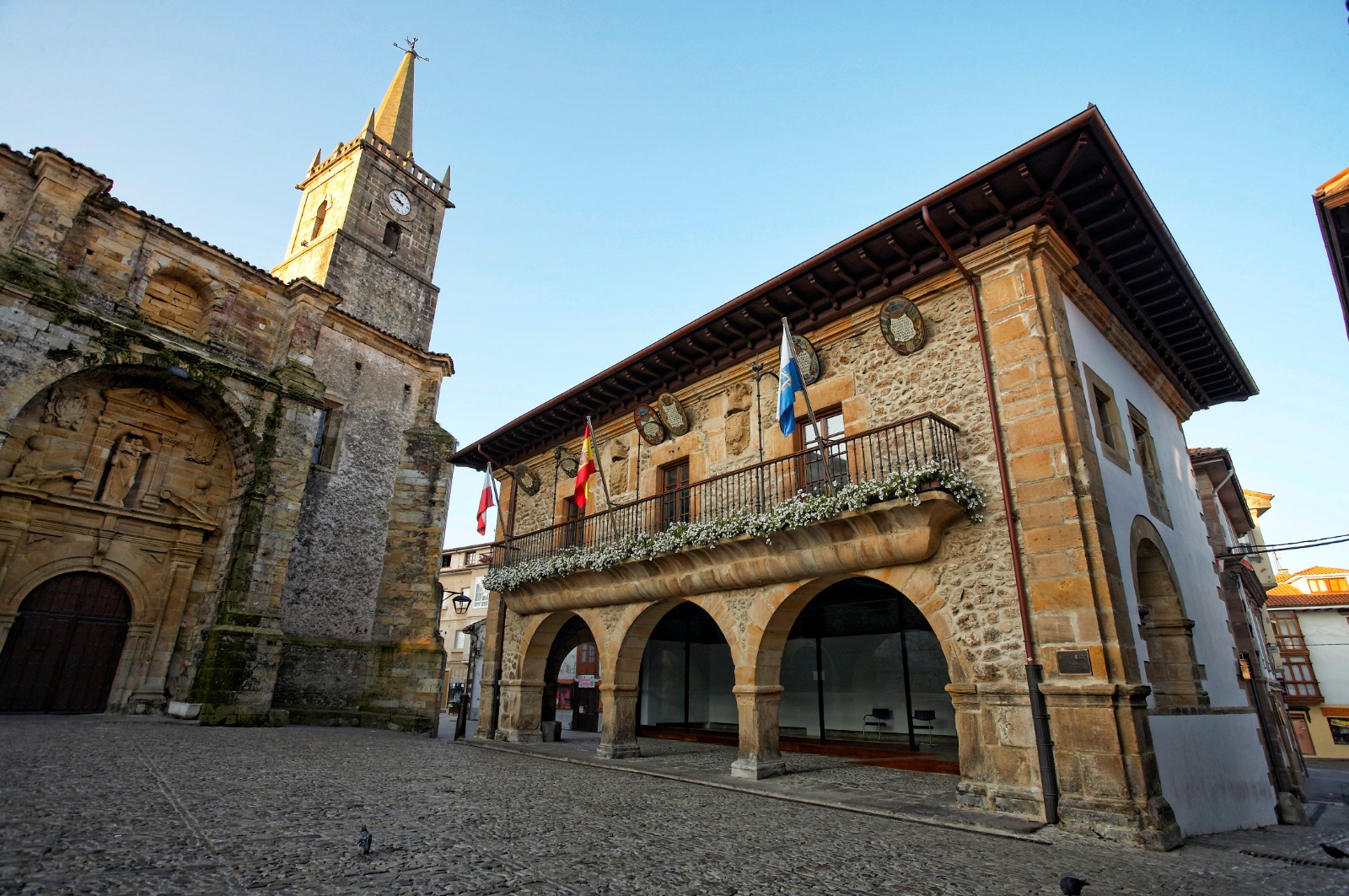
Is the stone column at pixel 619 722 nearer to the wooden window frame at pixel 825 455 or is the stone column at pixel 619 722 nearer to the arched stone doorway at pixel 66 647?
the wooden window frame at pixel 825 455

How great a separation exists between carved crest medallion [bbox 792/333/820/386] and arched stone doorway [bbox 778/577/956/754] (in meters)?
4.17

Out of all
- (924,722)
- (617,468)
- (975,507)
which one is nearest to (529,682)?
(617,468)

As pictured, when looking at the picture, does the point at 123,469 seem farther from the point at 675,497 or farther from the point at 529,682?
the point at 675,497

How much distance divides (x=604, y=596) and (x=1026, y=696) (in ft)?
22.8

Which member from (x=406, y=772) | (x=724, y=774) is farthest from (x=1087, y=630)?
(x=406, y=772)

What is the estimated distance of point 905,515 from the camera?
7.76 metres

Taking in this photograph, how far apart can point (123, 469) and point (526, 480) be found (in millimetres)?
8685

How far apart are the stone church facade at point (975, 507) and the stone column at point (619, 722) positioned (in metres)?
0.04

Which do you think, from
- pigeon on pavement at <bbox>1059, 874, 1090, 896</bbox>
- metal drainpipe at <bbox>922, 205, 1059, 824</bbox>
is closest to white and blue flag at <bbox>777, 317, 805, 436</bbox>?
metal drainpipe at <bbox>922, 205, 1059, 824</bbox>

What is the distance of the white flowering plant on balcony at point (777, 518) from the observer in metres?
7.60

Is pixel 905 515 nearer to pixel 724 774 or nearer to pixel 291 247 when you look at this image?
pixel 724 774

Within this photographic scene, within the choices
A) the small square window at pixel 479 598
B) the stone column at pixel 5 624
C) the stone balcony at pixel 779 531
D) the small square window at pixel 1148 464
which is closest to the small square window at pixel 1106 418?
the small square window at pixel 1148 464

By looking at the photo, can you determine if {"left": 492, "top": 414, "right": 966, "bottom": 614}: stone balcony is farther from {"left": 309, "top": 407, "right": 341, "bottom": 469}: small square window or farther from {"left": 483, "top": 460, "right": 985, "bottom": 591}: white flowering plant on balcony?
{"left": 309, "top": 407, "right": 341, "bottom": 469}: small square window

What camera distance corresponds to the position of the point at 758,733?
9141mm
